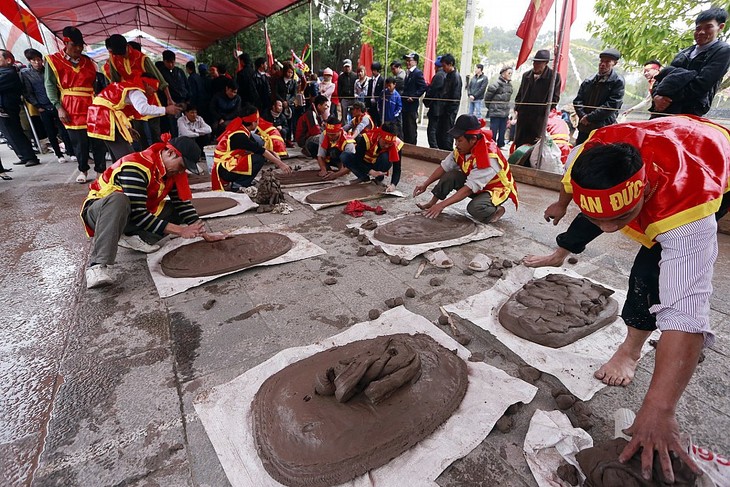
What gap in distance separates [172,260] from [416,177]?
13.0 feet

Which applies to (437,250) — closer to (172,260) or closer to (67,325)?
(172,260)

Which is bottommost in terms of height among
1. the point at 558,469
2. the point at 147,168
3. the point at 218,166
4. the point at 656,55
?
the point at 558,469

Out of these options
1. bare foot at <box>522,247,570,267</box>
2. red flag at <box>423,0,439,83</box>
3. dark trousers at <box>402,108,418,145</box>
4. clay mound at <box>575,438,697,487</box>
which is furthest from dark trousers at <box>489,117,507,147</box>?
clay mound at <box>575,438,697,487</box>

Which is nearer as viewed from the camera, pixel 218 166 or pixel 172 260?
pixel 172 260

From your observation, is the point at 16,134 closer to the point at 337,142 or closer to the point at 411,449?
the point at 337,142

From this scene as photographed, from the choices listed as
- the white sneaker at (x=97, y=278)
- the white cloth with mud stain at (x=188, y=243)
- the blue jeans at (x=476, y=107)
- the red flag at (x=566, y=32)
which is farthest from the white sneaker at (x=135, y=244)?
the blue jeans at (x=476, y=107)

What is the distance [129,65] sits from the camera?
15.2 feet

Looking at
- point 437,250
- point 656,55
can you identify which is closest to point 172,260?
point 437,250

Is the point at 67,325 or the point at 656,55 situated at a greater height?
the point at 656,55

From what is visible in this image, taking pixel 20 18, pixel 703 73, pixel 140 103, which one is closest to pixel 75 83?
pixel 140 103

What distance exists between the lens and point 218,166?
4.95 meters

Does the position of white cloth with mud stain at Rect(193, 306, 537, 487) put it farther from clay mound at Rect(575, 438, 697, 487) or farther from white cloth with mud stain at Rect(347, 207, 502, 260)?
white cloth with mud stain at Rect(347, 207, 502, 260)

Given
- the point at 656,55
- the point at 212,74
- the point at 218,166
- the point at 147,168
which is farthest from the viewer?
the point at 212,74

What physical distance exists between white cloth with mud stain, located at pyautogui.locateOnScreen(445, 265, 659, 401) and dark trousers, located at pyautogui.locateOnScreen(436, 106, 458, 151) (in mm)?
5263
